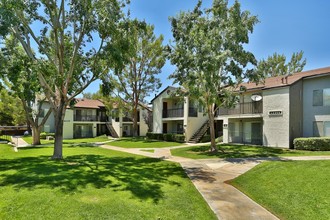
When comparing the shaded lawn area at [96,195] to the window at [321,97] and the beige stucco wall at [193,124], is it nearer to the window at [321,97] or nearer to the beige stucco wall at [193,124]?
the window at [321,97]

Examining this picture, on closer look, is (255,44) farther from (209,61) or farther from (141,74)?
(141,74)

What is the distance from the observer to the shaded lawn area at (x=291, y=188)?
22.4ft

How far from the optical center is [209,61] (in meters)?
15.4

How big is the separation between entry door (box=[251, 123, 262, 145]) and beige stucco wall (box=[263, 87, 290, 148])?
5.42 feet

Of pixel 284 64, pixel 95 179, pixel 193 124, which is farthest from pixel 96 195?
pixel 284 64

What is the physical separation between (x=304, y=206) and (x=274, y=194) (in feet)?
3.74

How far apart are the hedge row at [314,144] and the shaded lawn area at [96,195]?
1288 centimetres

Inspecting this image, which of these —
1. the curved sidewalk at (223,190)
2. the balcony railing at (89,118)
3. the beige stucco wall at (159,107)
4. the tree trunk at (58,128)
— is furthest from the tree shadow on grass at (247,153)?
the balcony railing at (89,118)

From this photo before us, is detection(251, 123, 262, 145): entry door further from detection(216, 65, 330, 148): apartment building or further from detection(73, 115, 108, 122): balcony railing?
detection(73, 115, 108, 122): balcony railing

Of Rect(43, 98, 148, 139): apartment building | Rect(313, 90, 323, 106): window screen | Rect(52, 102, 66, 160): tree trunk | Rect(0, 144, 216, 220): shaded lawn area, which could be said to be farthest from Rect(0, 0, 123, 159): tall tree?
Rect(43, 98, 148, 139): apartment building

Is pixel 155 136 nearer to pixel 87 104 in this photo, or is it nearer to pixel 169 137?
pixel 169 137

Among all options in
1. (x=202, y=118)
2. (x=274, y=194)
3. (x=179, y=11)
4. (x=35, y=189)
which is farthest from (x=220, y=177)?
(x=202, y=118)

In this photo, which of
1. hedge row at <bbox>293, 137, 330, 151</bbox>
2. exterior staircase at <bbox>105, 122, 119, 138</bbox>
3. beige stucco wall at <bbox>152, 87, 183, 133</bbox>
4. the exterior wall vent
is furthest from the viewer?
exterior staircase at <bbox>105, 122, 119, 138</bbox>

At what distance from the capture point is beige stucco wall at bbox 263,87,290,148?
802 inches
